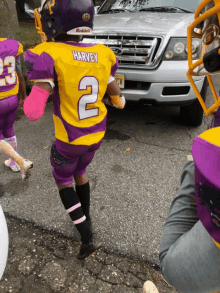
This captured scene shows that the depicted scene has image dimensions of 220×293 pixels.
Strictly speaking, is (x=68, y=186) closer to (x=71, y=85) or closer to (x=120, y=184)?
(x=71, y=85)

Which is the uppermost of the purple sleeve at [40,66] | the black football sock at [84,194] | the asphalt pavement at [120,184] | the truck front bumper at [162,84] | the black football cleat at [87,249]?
the purple sleeve at [40,66]

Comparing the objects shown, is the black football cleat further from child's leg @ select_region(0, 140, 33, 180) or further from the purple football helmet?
the purple football helmet

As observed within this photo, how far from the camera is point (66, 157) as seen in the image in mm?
1843

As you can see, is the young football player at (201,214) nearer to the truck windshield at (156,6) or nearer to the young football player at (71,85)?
the young football player at (71,85)

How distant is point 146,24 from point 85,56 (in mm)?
2424

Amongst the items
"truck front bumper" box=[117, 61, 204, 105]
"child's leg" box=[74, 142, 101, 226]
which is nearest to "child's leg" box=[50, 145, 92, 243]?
"child's leg" box=[74, 142, 101, 226]

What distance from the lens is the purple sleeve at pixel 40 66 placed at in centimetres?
150

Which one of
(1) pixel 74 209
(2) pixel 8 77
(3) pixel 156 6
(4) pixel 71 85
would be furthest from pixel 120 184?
(3) pixel 156 6

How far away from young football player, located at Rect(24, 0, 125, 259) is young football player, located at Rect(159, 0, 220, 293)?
87cm

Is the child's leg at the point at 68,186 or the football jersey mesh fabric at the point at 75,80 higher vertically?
the football jersey mesh fabric at the point at 75,80

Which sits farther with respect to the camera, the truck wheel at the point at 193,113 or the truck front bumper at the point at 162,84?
the truck wheel at the point at 193,113

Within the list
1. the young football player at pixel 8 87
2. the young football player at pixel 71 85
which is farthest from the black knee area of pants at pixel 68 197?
the young football player at pixel 8 87

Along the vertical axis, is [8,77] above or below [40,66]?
below

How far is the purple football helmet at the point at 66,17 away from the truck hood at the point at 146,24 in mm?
2045
